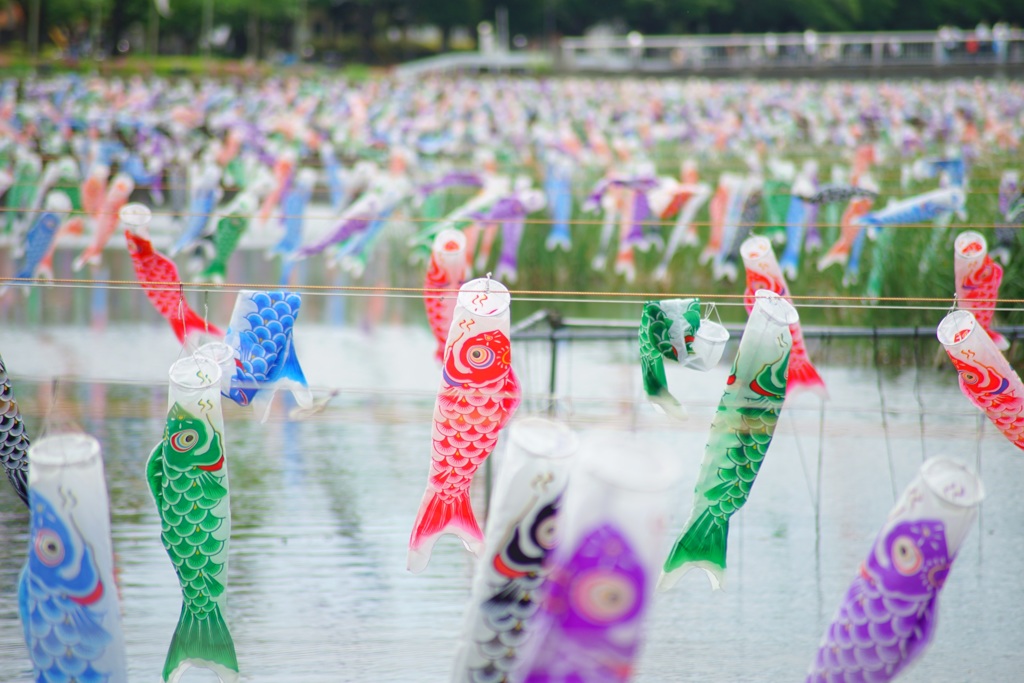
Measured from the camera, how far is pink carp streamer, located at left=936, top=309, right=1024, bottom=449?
3326mm

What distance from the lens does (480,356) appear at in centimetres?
325

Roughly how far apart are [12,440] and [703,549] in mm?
1937

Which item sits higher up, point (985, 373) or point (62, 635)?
point (985, 373)

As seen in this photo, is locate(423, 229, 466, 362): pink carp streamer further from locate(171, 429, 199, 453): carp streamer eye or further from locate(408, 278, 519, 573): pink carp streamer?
locate(171, 429, 199, 453): carp streamer eye

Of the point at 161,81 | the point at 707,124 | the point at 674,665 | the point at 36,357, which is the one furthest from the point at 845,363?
the point at 161,81

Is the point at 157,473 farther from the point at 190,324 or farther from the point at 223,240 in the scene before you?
the point at 223,240

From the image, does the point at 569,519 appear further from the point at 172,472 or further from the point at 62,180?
the point at 62,180

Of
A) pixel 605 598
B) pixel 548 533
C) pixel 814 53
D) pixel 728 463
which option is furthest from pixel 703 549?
pixel 814 53

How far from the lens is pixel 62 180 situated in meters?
8.89

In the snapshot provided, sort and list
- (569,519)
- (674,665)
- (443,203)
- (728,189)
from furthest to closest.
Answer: (443,203), (728,189), (674,665), (569,519)

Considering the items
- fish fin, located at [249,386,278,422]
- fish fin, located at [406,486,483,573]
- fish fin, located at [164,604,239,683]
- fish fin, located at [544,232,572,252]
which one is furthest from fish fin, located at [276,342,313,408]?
fish fin, located at [544,232,572,252]

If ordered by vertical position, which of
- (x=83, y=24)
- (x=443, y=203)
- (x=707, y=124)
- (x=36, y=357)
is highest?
(x=83, y=24)

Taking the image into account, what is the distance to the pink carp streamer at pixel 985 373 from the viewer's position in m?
3.33

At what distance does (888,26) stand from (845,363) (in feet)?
94.5
